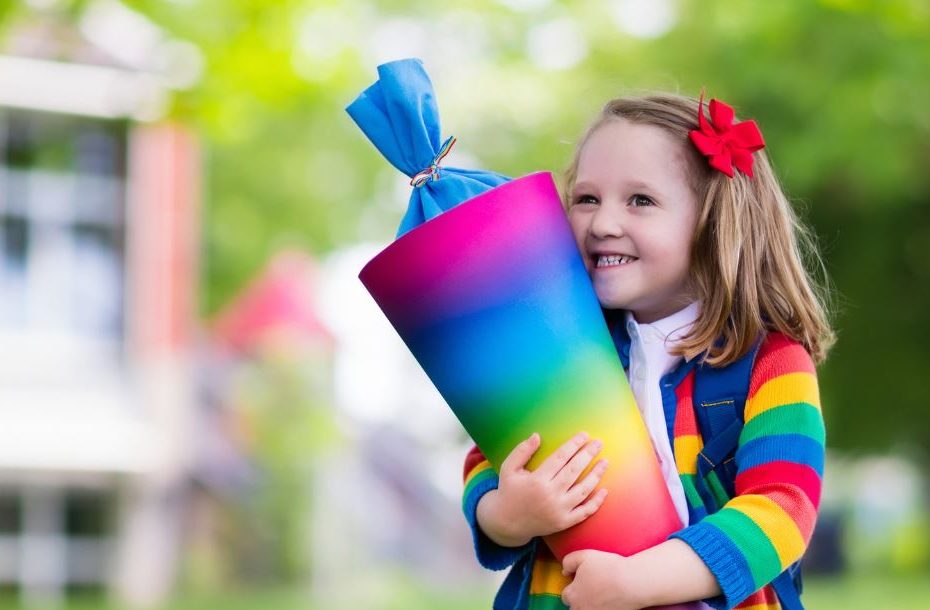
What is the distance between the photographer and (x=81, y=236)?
598 inches

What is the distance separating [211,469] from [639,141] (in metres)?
15.3

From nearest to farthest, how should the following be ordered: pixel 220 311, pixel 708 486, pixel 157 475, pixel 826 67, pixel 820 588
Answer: pixel 708 486, pixel 826 67, pixel 820 588, pixel 157 475, pixel 220 311

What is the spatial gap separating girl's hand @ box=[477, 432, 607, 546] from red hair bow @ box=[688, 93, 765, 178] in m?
0.53

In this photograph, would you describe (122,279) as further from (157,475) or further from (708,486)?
(708,486)

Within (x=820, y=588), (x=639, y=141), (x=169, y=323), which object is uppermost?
(x=169, y=323)

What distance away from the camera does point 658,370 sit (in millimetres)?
2117

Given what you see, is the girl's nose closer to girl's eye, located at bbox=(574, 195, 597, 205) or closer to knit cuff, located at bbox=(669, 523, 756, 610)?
girl's eye, located at bbox=(574, 195, 597, 205)

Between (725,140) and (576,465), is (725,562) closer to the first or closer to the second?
(576,465)

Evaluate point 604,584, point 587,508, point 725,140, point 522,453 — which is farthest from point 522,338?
point 725,140

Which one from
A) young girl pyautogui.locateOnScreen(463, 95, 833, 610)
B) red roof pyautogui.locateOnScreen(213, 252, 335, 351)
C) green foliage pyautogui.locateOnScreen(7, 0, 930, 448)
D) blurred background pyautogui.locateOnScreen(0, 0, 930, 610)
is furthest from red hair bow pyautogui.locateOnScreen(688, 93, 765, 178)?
red roof pyautogui.locateOnScreen(213, 252, 335, 351)

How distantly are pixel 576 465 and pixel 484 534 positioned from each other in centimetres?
29

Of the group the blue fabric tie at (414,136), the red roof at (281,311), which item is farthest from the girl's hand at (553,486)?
the red roof at (281,311)

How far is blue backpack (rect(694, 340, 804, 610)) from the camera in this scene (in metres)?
2.04

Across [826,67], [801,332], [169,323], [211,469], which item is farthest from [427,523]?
[801,332]
